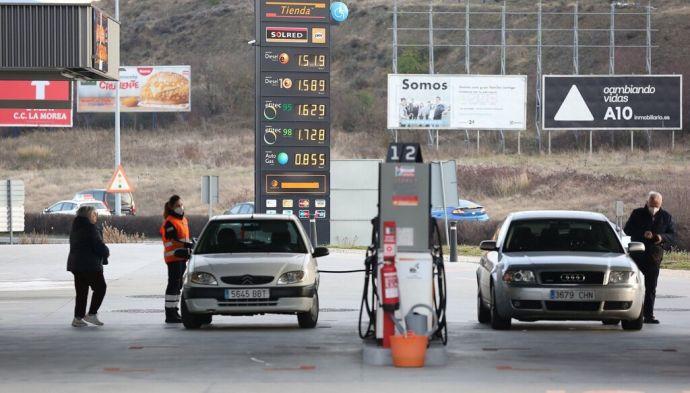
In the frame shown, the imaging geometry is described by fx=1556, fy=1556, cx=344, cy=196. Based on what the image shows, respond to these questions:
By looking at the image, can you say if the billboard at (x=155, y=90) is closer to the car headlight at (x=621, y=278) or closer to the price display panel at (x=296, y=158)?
the price display panel at (x=296, y=158)

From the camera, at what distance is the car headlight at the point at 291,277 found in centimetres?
2006

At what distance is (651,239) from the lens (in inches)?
855

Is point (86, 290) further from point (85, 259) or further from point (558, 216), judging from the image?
point (558, 216)

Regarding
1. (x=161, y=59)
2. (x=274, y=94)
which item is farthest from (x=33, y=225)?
(x=161, y=59)

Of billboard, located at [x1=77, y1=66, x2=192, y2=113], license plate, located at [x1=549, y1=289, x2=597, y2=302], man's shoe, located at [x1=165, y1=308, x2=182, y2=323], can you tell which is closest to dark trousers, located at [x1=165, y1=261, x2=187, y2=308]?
man's shoe, located at [x1=165, y1=308, x2=182, y2=323]

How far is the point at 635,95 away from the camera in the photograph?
78000mm

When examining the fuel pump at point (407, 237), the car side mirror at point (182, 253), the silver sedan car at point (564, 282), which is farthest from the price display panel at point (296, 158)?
the fuel pump at point (407, 237)

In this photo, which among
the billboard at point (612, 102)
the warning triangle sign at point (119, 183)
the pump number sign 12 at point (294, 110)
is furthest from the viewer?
the billboard at point (612, 102)

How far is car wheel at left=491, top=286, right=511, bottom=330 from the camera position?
19906 millimetres

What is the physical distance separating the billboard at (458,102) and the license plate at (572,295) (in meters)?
57.1

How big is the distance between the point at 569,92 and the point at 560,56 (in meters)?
31.2

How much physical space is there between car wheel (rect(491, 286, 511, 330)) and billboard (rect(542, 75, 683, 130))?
58338 mm

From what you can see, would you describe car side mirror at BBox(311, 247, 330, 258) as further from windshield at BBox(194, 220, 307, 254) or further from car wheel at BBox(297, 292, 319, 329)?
car wheel at BBox(297, 292, 319, 329)

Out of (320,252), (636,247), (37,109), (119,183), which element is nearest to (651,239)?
(636,247)
